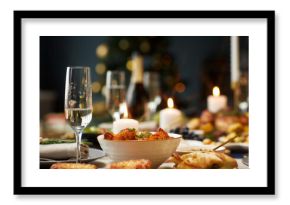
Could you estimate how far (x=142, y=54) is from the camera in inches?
209

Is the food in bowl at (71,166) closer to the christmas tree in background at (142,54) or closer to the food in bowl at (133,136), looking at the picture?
the food in bowl at (133,136)

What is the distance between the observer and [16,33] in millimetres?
1271

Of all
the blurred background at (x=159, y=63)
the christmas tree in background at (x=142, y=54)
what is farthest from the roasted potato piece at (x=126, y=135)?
the christmas tree in background at (x=142, y=54)

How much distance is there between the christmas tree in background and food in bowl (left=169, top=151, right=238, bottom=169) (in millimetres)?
3622

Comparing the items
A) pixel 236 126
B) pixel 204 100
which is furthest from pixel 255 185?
pixel 204 100

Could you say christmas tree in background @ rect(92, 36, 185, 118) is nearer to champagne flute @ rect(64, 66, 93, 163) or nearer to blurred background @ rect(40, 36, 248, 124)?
blurred background @ rect(40, 36, 248, 124)

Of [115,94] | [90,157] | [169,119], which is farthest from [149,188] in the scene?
[115,94]

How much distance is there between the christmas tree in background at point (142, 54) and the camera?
5.11 m

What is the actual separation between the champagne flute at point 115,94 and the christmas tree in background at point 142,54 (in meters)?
2.84

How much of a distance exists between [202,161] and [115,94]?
2.39ft

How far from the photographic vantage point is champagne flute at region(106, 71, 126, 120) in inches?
73.2

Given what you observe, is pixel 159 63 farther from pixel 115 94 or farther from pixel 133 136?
pixel 133 136
